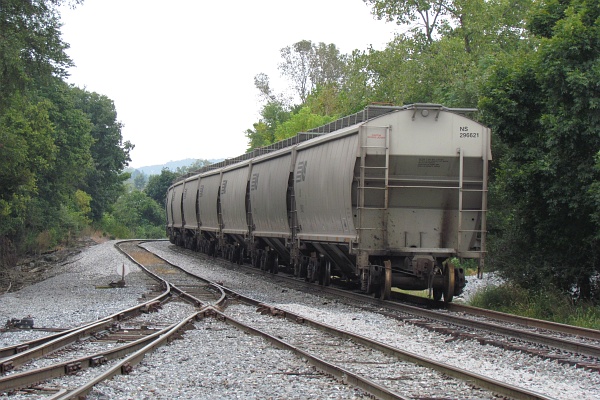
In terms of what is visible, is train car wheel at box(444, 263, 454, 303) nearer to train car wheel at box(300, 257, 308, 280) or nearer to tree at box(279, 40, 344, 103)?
train car wheel at box(300, 257, 308, 280)

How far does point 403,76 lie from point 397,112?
82.0 feet

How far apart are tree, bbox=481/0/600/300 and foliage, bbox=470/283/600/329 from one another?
0.49 m

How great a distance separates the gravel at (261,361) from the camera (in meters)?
7.02

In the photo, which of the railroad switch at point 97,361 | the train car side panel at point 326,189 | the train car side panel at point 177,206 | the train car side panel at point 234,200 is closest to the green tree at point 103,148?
the train car side panel at point 177,206

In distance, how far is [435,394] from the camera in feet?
22.1

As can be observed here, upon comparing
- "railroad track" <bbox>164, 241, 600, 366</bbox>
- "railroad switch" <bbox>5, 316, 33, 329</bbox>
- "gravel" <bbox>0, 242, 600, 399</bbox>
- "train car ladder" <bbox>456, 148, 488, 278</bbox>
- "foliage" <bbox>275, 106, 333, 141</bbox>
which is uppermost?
"foliage" <bbox>275, 106, 333, 141</bbox>

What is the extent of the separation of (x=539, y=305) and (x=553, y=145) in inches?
123

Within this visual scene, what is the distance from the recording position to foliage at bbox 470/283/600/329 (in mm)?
12867

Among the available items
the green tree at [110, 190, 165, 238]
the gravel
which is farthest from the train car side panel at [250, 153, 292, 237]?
the green tree at [110, 190, 165, 238]

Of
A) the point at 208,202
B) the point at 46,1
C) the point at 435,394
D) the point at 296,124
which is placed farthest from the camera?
the point at 296,124

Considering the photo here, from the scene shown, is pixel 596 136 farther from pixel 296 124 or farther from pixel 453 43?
pixel 296 124

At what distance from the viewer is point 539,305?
46.3ft

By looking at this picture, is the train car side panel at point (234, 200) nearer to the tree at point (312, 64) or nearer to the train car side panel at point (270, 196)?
the train car side panel at point (270, 196)

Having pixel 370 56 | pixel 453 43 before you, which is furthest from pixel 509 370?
pixel 370 56
